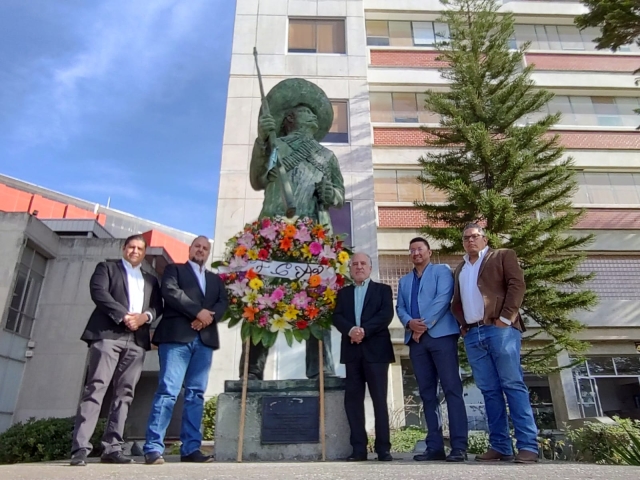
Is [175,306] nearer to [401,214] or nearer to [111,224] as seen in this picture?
[401,214]

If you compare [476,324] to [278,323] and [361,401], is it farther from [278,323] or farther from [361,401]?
[278,323]

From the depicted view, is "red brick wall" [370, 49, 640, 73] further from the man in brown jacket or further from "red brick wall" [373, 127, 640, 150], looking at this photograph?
the man in brown jacket

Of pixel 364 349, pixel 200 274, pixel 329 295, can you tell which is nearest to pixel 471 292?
pixel 364 349

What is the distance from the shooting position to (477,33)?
13797mm

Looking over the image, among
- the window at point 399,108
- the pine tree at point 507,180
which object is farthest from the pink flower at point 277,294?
the window at point 399,108

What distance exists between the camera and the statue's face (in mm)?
4844

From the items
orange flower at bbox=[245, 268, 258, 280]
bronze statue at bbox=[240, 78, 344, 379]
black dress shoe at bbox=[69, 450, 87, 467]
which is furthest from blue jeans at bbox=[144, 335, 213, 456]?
bronze statue at bbox=[240, 78, 344, 379]

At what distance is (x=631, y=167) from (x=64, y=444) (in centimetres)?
1885

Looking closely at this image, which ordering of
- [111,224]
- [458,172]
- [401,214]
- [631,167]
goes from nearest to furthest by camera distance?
[458,172] < [401,214] < [631,167] < [111,224]

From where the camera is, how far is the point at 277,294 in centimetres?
355

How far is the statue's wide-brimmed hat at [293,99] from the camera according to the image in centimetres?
488

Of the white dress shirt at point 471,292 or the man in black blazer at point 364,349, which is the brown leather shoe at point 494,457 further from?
the white dress shirt at point 471,292

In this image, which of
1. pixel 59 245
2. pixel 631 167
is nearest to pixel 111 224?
pixel 59 245

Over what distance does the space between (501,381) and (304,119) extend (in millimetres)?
3105
